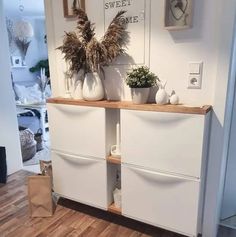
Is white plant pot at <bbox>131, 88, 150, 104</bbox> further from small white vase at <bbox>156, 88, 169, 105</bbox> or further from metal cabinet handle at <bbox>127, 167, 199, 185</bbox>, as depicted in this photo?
metal cabinet handle at <bbox>127, 167, 199, 185</bbox>

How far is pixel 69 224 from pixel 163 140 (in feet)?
3.64

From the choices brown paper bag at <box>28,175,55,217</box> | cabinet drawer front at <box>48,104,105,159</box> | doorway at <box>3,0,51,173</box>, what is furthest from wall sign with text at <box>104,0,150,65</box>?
doorway at <box>3,0,51,173</box>

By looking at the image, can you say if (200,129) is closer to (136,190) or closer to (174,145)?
(174,145)

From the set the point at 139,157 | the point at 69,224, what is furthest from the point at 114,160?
the point at 69,224

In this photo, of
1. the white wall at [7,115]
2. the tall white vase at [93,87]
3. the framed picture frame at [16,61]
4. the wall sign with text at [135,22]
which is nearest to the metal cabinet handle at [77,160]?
the tall white vase at [93,87]

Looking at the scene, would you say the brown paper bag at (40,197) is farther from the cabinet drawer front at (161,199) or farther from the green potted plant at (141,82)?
the green potted plant at (141,82)

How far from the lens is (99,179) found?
1.98 meters

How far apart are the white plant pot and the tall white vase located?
308 mm

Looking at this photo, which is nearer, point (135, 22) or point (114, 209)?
point (135, 22)

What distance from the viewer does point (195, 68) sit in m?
1.65

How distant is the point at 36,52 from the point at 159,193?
5455 mm

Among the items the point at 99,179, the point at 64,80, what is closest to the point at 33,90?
the point at 64,80

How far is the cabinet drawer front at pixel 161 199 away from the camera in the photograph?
164cm

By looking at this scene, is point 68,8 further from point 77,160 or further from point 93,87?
point 77,160
